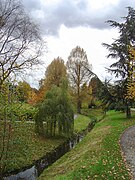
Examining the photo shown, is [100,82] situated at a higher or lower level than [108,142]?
higher

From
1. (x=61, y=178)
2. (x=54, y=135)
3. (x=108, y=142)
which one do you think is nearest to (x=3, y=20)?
(x=54, y=135)

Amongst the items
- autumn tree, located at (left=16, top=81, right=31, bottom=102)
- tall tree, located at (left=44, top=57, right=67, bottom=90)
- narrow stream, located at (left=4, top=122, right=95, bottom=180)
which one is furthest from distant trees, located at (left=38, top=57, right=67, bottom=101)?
autumn tree, located at (left=16, top=81, right=31, bottom=102)

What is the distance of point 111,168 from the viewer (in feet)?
35.9

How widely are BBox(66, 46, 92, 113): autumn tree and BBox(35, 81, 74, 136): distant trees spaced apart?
2407cm

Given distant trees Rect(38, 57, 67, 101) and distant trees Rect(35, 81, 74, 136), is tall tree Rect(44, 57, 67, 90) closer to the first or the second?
distant trees Rect(38, 57, 67, 101)

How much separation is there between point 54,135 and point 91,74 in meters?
9.73

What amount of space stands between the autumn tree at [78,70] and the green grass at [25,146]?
25.0 m

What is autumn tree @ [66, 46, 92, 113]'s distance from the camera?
48594 mm

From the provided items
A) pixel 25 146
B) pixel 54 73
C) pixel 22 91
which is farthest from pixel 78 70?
pixel 22 91

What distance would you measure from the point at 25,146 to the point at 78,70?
1356 inches

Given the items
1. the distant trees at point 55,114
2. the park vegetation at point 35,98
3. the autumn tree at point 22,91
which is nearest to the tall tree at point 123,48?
the park vegetation at point 35,98

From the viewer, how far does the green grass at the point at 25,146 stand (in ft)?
43.8

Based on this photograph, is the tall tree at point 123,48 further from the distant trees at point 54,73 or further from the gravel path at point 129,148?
the distant trees at point 54,73

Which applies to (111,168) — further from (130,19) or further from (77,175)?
(130,19)
